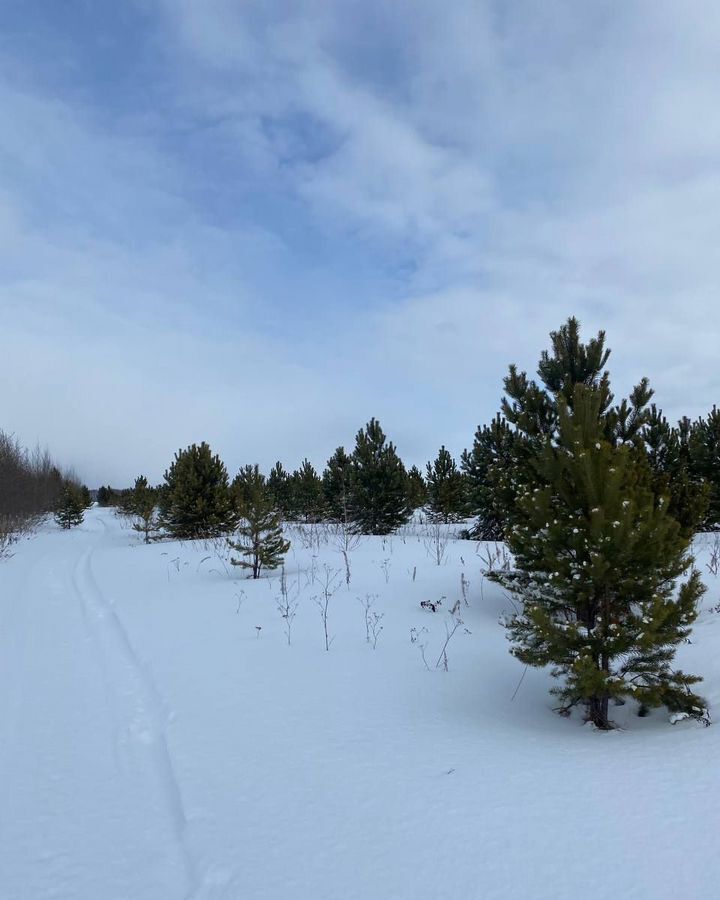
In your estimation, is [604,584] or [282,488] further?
[282,488]

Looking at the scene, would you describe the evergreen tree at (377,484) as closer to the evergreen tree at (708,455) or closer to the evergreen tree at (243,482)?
the evergreen tree at (243,482)

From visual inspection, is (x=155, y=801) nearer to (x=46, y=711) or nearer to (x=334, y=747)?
(x=334, y=747)

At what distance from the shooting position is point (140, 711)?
425 cm

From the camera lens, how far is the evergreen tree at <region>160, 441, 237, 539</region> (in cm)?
2092

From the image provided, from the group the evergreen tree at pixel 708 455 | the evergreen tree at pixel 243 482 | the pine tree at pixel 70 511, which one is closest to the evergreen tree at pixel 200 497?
the evergreen tree at pixel 243 482

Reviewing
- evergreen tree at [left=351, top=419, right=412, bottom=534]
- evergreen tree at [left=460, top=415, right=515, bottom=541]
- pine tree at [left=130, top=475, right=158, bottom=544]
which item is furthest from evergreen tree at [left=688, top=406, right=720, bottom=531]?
pine tree at [left=130, top=475, right=158, bottom=544]

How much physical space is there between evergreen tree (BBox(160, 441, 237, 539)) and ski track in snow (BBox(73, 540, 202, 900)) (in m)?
13.0

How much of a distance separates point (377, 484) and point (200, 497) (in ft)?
23.3

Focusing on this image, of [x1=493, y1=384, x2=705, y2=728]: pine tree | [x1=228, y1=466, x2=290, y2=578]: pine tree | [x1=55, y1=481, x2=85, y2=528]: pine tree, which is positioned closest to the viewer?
[x1=493, y1=384, x2=705, y2=728]: pine tree

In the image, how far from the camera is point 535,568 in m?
4.44

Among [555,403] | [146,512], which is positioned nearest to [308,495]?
[146,512]

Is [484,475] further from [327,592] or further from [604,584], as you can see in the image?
[604,584]

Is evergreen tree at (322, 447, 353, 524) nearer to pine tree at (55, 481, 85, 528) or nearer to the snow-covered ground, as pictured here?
the snow-covered ground

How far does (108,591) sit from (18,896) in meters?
8.80
